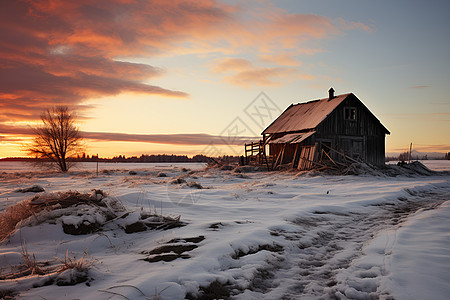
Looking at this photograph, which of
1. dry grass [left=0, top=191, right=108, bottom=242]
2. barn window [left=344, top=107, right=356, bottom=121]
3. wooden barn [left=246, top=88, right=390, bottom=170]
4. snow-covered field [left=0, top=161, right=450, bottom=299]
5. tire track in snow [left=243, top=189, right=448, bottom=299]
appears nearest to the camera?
snow-covered field [left=0, top=161, right=450, bottom=299]

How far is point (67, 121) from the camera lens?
105ft

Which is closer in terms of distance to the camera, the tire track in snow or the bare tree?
the tire track in snow

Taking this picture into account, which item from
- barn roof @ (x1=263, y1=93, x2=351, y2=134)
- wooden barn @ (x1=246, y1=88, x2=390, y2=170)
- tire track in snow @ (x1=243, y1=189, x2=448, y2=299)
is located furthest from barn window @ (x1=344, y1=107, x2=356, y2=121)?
tire track in snow @ (x1=243, y1=189, x2=448, y2=299)

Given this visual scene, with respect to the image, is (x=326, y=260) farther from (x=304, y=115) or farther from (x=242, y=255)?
(x=304, y=115)

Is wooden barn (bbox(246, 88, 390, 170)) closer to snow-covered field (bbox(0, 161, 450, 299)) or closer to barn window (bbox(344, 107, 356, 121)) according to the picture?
barn window (bbox(344, 107, 356, 121))

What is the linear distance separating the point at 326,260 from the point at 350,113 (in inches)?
976

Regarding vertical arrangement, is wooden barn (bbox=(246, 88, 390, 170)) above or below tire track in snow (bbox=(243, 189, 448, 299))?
above

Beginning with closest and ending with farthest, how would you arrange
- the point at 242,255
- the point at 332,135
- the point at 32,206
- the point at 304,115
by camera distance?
the point at 242,255 → the point at 32,206 → the point at 332,135 → the point at 304,115

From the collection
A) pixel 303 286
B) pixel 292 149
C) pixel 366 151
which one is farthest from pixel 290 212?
pixel 366 151

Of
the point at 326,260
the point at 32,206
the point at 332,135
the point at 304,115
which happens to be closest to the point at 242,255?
the point at 326,260

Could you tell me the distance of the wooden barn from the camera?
953 inches

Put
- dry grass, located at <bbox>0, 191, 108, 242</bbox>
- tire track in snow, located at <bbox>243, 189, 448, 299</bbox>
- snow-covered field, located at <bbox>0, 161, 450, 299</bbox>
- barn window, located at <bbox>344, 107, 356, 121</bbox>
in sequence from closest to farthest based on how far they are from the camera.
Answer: snow-covered field, located at <bbox>0, 161, 450, 299</bbox>, tire track in snow, located at <bbox>243, 189, 448, 299</bbox>, dry grass, located at <bbox>0, 191, 108, 242</bbox>, barn window, located at <bbox>344, 107, 356, 121</bbox>

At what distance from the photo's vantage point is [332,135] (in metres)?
25.0

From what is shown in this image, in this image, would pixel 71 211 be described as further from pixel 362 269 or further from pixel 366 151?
pixel 366 151
